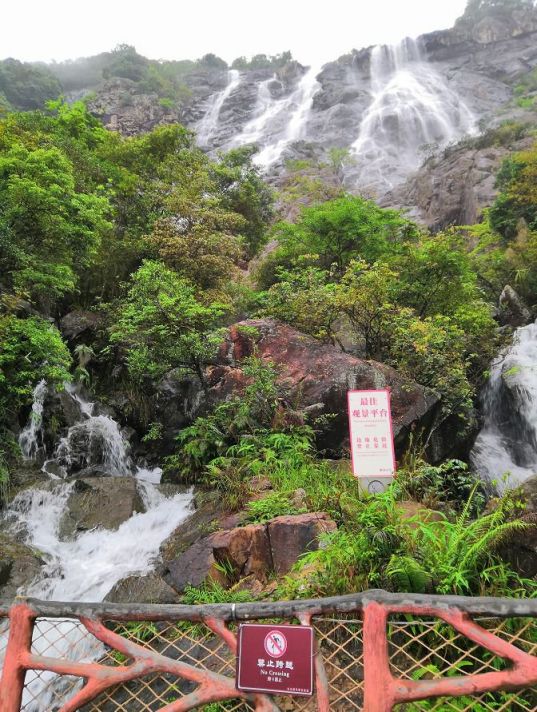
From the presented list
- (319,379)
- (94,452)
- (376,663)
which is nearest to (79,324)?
(94,452)

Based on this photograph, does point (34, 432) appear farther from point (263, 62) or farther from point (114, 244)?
point (263, 62)

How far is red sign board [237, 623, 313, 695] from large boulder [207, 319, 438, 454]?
4885 millimetres

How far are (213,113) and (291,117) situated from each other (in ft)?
31.8

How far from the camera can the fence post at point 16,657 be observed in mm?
2277

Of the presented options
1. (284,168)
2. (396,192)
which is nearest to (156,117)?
(284,168)

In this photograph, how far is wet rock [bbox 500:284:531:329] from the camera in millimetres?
13008

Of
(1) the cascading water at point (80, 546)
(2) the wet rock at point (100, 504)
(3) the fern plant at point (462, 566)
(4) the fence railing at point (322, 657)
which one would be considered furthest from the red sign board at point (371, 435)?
(2) the wet rock at point (100, 504)

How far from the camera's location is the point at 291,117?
49.0 metres

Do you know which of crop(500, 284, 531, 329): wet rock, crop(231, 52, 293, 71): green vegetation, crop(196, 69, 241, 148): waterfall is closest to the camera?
crop(500, 284, 531, 329): wet rock

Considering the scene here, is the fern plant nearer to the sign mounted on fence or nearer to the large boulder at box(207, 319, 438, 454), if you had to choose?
the sign mounted on fence

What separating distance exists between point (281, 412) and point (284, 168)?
32030 mm

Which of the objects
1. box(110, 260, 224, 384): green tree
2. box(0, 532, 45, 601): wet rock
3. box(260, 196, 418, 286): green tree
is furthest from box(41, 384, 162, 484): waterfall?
box(260, 196, 418, 286): green tree

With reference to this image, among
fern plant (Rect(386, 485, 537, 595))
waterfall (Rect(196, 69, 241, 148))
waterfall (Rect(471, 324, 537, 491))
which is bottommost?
waterfall (Rect(471, 324, 537, 491))

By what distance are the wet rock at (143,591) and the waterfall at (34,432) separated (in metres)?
4.23
